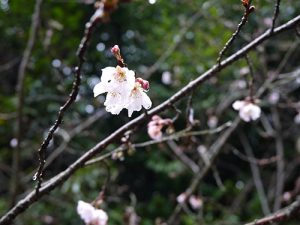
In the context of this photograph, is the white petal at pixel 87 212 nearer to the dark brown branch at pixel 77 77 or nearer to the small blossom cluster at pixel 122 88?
the dark brown branch at pixel 77 77

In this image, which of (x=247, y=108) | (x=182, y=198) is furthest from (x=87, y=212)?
(x=182, y=198)

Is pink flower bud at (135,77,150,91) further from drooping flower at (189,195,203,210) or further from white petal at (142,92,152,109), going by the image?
drooping flower at (189,195,203,210)

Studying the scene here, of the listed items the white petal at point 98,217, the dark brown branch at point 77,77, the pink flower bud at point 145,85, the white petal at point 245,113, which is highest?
the white petal at point 245,113

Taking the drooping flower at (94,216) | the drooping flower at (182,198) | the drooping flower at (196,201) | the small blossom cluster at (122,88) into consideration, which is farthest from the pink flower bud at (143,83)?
the drooping flower at (196,201)

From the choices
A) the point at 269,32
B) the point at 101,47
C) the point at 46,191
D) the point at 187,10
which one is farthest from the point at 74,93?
the point at 101,47

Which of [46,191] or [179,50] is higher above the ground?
[179,50]

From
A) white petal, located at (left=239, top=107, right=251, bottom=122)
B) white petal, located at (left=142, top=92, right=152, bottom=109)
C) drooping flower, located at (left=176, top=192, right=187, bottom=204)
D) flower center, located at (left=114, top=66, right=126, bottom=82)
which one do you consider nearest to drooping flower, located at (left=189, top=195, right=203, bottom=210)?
drooping flower, located at (left=176, top=192, right=187, bottom=204)

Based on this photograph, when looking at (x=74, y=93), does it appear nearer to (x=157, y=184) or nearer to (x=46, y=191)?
(x=46, y=191)

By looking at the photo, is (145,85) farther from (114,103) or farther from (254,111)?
(254,111)
